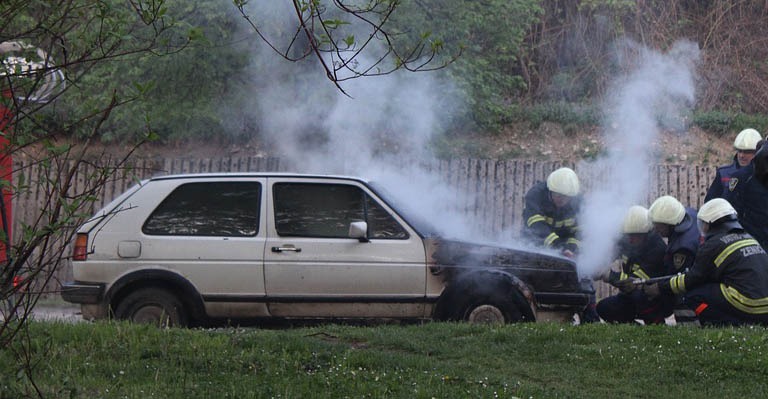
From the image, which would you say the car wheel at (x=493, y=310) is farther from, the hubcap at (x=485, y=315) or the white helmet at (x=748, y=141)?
the white helmet at (x=748, y=141)

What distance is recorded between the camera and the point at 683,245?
29.2 ft

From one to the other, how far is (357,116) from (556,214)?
5.81m

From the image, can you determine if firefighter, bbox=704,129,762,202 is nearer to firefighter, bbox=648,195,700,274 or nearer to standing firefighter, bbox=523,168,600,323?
firefighter, bbox=648,195,700,274

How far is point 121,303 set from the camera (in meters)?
8.48

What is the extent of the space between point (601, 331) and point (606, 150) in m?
9.16

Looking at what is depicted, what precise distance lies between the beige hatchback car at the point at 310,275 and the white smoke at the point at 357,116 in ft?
16.7

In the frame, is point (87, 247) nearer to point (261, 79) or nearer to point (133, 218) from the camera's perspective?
point (133, 218)

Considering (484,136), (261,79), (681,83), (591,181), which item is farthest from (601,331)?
(681,83)

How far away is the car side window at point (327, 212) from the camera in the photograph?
8.58 metres

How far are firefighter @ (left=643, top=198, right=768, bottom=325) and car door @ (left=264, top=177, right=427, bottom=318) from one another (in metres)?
2.47

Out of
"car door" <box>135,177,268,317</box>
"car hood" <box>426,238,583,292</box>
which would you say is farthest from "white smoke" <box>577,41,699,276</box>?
"car door" <box>135,177,268,317</box>

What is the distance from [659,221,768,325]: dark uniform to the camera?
26.2 ft

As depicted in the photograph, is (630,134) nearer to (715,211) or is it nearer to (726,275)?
(715,211)

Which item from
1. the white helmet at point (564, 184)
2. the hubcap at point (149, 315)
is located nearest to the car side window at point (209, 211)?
the hubcap at point (149, 315)
